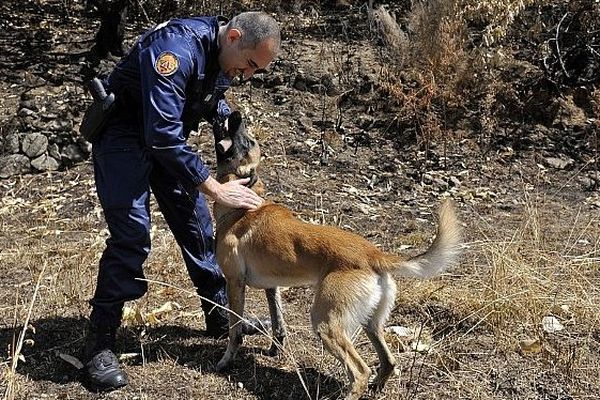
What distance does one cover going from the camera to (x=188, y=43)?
3398 mm

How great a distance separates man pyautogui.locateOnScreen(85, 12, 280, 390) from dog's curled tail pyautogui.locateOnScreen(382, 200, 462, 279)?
859 mm

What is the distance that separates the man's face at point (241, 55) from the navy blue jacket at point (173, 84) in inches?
3.1

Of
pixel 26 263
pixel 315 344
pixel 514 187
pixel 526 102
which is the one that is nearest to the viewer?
pixel 315 344

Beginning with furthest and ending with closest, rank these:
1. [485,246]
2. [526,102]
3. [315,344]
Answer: [526,102], [485,246], [315,344]

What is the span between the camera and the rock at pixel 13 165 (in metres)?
7.47

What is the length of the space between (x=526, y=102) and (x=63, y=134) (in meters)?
5.30

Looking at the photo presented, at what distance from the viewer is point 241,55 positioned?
135 inches

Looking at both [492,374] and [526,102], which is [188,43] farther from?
[526,102]

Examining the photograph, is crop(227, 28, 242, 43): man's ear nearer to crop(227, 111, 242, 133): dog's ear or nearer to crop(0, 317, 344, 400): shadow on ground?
crop(227, 111, 242, 133): dog's ear

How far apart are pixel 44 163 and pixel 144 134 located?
4542mm

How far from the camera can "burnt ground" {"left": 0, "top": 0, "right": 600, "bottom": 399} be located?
384cm

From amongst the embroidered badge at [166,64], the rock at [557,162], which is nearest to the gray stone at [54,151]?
the embroidered badge at [166,64]

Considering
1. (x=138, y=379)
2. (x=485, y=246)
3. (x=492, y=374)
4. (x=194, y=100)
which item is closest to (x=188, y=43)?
(x=194, y=100)

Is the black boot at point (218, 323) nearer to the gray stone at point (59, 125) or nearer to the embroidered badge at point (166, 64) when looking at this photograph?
the embroidered badge at point (166, 64)
